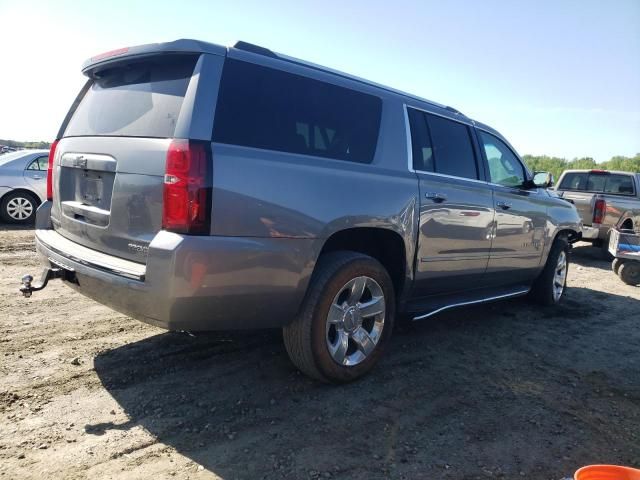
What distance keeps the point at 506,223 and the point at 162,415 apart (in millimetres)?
3537

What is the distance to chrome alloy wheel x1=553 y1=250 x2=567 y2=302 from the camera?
596 centimetres

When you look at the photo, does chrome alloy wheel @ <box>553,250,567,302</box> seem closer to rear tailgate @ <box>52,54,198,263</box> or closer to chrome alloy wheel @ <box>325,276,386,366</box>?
chrome alloy wheel @ <box>325,276,386,366</box>

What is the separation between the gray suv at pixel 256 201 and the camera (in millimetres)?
2611

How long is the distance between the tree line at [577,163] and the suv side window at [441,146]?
2811 cm

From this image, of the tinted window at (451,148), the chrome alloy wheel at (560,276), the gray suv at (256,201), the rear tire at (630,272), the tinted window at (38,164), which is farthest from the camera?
the tinted window at (38,164)

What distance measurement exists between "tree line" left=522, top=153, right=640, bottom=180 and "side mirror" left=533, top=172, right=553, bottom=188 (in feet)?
88.2

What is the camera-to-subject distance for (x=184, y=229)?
2561mm

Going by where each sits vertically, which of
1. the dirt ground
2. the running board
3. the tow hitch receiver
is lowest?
the dirt ground

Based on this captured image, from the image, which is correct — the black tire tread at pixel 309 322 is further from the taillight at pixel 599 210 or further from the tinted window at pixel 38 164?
the tinted window at pixel 38 164

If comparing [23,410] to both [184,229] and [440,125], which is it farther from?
[440,125]

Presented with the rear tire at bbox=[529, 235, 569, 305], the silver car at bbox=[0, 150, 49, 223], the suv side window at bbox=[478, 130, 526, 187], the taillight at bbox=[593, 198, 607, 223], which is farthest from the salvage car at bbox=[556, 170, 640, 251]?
the silver car at bbox=[0, 150, 49, 223]

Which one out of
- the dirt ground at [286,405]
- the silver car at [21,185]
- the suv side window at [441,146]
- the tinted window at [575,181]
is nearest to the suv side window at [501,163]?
the suv side window at [441,146]

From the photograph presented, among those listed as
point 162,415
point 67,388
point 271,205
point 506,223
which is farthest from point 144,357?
point 506,223

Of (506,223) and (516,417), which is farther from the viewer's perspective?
(506,223)
